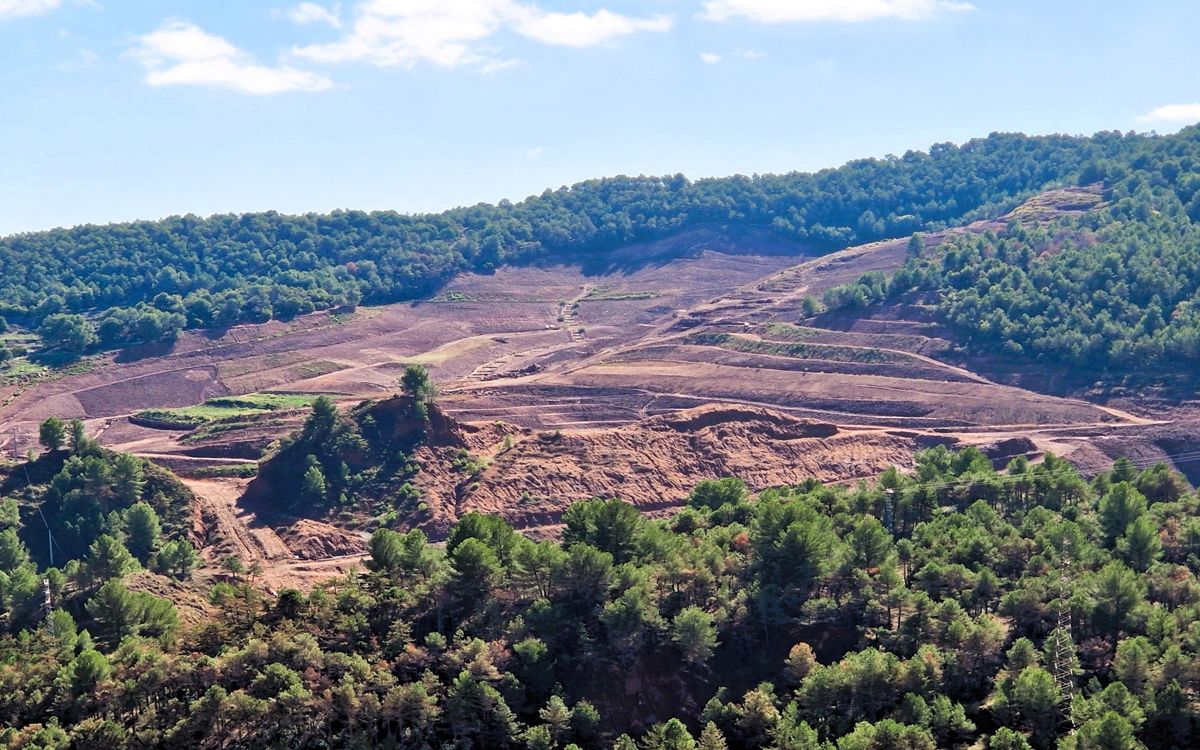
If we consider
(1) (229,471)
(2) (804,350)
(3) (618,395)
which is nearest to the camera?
(1) (229,471)

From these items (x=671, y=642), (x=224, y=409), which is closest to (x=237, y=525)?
(x=224, y=409)

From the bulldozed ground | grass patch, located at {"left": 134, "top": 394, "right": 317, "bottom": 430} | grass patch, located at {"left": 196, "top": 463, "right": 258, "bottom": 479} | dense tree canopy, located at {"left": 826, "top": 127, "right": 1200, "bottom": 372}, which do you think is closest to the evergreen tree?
the bulldozed ground

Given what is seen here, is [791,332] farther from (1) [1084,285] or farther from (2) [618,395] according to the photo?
(1) [1084,285]

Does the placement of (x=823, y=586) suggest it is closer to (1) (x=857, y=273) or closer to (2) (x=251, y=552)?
(2) (x=251, y=552)

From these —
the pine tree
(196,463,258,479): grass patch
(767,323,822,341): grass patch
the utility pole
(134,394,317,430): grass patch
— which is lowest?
the pine tree

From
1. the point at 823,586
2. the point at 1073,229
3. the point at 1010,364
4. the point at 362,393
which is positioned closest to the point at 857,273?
the point at 1073,229

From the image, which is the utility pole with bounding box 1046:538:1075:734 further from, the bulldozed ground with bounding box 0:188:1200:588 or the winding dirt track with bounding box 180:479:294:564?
the winding dirt track with bounding box 180:479:294:564
